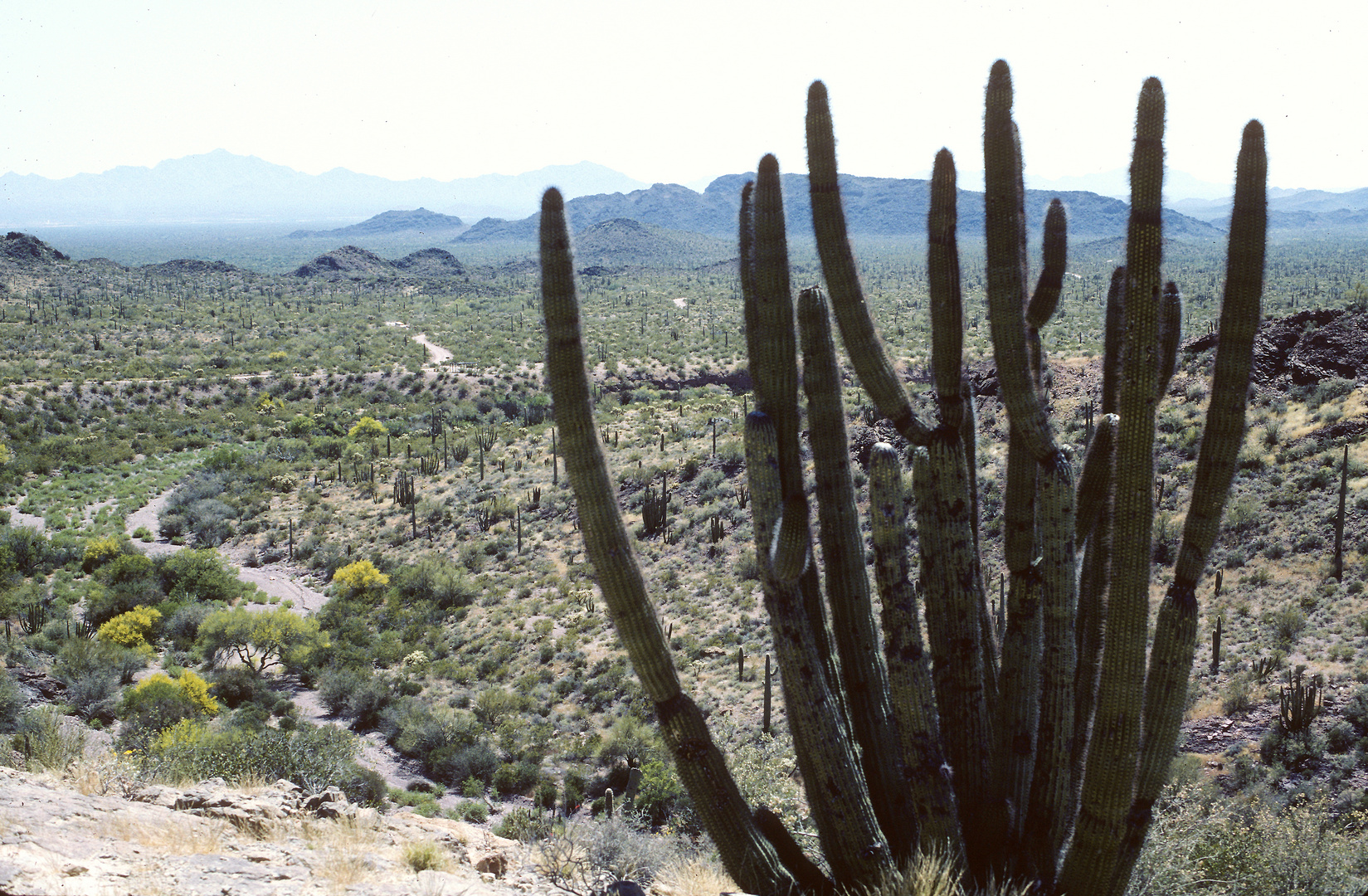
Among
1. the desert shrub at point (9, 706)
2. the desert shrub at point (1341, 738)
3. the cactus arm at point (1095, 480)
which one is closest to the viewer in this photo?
the cactus arm at point (1095, 480)

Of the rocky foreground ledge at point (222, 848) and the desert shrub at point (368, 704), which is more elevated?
the rocky foreground ledge at point (222, 848)

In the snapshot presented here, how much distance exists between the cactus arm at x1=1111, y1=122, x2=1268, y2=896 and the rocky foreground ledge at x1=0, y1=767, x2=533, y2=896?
4.73 meters

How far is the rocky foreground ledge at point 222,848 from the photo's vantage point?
18.1ft

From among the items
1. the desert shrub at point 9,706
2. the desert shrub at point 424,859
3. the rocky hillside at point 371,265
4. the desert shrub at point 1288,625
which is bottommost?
the desert shrub at point 9,706

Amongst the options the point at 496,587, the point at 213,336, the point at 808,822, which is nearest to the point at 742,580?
Answer: the point at 496,587

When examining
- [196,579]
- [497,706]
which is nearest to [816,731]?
[497,706]

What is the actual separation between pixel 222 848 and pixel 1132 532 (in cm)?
708

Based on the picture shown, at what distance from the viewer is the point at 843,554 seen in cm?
670

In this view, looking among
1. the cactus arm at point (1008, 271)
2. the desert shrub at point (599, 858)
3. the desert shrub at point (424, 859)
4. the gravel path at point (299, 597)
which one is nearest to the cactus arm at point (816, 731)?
the cactus arm at point (1008, 271)

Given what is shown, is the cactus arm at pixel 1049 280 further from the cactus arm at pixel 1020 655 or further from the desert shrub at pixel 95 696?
the desert shrub at pixel 95 696

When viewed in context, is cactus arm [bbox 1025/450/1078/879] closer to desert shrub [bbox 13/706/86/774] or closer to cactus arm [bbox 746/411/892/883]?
cactus arm [bbox 746/411/892/883]

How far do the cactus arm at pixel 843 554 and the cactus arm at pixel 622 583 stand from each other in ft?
3.77

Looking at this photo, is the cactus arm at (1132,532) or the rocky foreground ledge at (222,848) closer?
the rocky foreground ledge at (222,848)

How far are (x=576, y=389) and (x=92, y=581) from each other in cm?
2504
